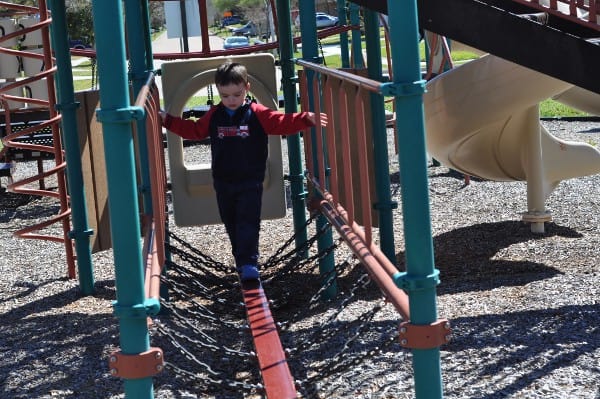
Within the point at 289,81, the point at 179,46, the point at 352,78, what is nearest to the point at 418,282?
the point at 352,78

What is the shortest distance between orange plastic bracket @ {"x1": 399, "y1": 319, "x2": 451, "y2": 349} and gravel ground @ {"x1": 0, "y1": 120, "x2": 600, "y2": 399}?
333 mm

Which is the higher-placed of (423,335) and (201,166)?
(423,335)

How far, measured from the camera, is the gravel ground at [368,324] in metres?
4.11

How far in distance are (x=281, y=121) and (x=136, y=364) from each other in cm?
228

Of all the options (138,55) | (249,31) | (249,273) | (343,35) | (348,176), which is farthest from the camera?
(249,31)

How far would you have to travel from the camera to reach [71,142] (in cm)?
612

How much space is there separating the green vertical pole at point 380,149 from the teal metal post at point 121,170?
3.17m

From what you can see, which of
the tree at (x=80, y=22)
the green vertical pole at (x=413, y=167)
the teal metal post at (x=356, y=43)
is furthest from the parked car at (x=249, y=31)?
the green vertical pole at (x=413, y=167)

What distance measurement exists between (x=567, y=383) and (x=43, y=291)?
3594mm

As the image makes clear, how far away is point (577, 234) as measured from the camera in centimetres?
729

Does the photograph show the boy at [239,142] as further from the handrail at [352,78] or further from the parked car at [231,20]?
the parked car at [231,20]

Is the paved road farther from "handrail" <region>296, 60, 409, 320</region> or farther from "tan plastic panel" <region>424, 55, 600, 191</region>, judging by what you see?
"handrail" <region>296, 60, 409, 320</region>

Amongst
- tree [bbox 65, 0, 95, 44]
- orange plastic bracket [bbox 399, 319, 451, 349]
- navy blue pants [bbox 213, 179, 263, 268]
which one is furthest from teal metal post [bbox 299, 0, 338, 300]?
tree [bbox 65, 0, 95, 44]

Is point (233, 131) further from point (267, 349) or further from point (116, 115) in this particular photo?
point (116, 115)
